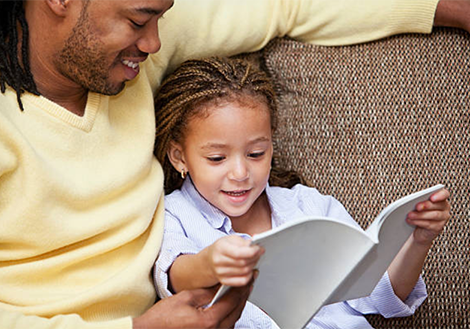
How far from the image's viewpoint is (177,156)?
5.80 ft

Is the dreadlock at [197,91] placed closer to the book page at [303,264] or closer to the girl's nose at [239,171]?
the girl's nose at [239,171]

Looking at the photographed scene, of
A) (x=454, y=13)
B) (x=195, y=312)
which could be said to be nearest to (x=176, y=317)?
(x=195, y=312)

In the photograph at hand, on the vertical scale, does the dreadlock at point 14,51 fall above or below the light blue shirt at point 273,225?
above

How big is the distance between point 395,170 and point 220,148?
0.57 meters

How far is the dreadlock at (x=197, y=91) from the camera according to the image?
1690mm

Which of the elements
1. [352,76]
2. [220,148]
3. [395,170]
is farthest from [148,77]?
[395,170]

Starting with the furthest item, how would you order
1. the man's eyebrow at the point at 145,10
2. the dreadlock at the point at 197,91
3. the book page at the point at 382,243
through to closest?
the dreadlock at the point at 197,91 < the man's eyebrow at the point at 145,10 < the book page at the point at 382,243

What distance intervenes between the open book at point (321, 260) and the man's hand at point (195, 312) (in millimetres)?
47

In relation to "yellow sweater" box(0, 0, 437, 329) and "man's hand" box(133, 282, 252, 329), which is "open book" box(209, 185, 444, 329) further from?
"yellow sweater" box(0, 0, 437, 329)

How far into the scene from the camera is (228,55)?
1.96m

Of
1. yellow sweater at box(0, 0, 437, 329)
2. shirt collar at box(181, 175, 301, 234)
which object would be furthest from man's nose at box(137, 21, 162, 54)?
shirt collar at box(181, 175, 301, 234)

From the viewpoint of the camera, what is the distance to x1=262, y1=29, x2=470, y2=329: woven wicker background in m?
1.91

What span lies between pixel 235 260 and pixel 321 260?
23 cm

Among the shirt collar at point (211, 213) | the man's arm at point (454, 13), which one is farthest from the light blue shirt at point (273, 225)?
the man's arm at point (454, 13)
